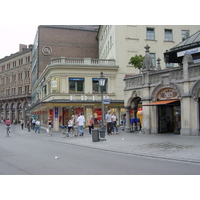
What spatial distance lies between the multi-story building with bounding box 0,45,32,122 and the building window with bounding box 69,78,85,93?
3871cm

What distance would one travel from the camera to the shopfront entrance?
20.9 m

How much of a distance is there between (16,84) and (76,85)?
48421mm

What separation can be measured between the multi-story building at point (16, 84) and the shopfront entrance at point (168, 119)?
177 ft

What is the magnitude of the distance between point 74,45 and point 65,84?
19294 mm

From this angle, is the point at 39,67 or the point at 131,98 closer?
the point at 131,98

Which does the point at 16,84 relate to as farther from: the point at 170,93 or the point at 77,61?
the point at 170,93

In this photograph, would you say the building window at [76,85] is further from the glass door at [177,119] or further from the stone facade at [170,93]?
the glass door at [177,119]

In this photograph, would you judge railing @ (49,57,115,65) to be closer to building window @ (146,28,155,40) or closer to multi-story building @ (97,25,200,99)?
multi-story building @ (97,25,200,99)

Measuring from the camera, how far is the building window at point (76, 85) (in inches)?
1368

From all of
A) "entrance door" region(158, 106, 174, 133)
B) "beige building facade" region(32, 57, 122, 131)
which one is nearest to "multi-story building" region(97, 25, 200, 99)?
"beige building facade" region(32, 57, 122, 131)

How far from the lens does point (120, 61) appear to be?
120 feet

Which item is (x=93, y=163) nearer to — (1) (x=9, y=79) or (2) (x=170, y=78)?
(2) (x=170, y=78)

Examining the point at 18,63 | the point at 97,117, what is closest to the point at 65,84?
the point at 97,117

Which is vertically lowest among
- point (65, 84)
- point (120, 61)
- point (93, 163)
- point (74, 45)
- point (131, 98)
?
point (93, 163)
